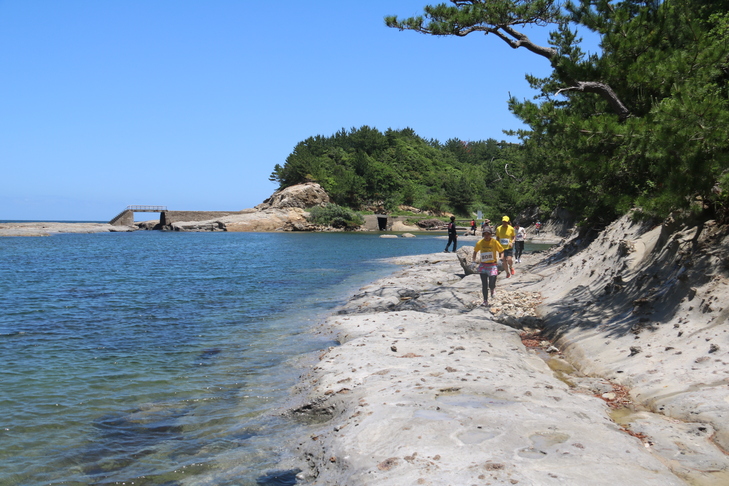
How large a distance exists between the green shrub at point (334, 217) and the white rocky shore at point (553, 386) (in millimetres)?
69610

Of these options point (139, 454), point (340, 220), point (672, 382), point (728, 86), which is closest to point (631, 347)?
point (672, 382)

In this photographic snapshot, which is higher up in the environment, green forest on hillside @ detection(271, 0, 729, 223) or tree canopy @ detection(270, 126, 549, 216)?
tree canopy @ detection(270, 126, 549, 216)

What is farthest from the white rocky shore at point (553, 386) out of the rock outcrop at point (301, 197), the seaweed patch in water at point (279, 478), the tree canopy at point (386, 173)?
the rock outcrop at point (301, 197)

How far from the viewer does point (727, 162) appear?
7438mm

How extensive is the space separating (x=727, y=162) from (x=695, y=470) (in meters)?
4.83

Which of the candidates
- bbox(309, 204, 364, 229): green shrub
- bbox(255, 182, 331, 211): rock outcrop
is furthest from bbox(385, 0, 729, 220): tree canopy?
bbox(255, 182, 331, 211): rock outcrop

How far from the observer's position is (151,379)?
8.94m

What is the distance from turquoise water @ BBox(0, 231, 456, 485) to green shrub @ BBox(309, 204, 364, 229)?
199ft

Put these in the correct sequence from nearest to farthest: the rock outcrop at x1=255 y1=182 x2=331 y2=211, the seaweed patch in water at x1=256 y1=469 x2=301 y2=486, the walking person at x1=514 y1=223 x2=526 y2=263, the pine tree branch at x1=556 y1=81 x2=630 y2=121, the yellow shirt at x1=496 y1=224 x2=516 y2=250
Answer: the seaweed patch in water at x1=256 y1=469 x2=301 y2=486 < the pine tree branch at x1=556 y1=81 x2=630 y2=121 < the yellow shirt at x1=496 y1=224 x2=516 y2=250 < the walking person at x1=514 y1=223 x2=526 y2=263 < the rock outcrop at x1=255 y1=182 x2=331 y2=211

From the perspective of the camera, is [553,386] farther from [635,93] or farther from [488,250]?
[635,93]

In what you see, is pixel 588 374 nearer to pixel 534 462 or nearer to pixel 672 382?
pixel 672 382

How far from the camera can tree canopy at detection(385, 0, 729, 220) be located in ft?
25.5

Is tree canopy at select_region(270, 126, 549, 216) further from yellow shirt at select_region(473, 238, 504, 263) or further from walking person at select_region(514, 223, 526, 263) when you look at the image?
yellow shirt at select_region(473, 238, 504, 263)

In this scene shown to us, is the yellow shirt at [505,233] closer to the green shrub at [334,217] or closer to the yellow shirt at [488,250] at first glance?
the yellow shirt at [488,250]
